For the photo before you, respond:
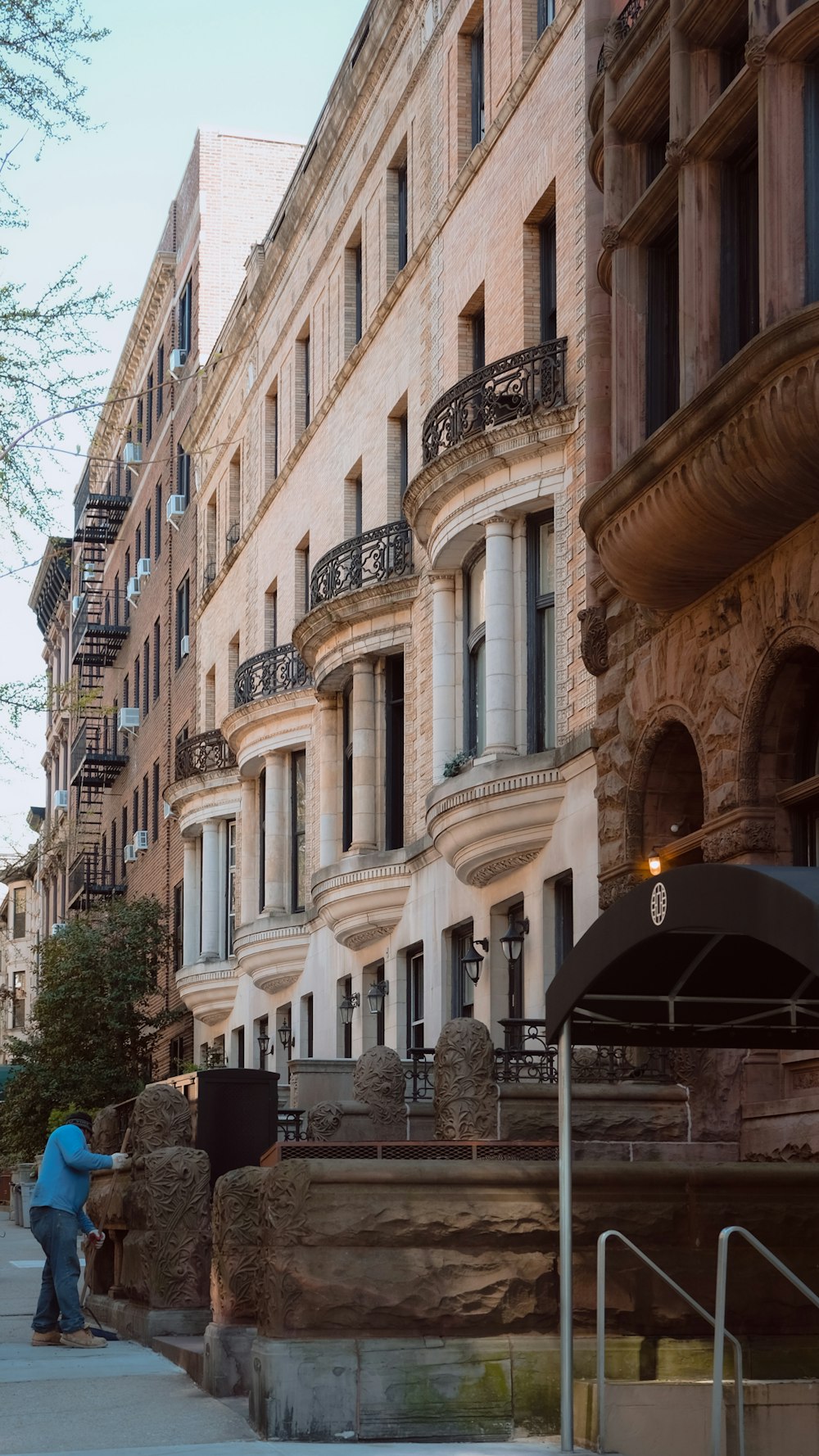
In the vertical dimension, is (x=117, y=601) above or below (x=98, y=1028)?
above

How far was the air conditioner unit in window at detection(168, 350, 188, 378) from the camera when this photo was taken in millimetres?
52625

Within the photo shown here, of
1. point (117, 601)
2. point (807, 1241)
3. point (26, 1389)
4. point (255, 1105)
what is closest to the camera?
point (807, 1241)

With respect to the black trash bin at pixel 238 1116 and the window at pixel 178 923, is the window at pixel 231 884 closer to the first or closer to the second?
the window at pixel 178 923

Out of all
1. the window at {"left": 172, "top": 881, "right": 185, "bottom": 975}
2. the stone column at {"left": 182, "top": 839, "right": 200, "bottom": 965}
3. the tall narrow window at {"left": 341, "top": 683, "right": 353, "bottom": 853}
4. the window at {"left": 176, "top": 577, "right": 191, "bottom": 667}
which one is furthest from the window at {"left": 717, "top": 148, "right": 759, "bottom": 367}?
the window at {"left": 176, "top": 577, "right": 191, "bottom": 667}

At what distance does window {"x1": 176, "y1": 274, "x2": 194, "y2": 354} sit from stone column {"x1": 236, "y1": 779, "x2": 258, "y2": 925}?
16.7 m

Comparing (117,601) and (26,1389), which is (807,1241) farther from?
(117,601)

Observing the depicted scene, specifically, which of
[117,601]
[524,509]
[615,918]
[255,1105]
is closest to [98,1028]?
[117,601]

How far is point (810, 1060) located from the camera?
16.5 metres

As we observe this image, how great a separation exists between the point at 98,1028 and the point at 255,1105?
30849mm

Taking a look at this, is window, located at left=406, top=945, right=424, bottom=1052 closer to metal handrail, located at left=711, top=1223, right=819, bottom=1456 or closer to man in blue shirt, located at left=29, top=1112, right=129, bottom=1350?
man in blue shirt, located at left=29, top=1112, right=129, bottom=1350

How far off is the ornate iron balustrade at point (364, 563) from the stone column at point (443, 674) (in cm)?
250

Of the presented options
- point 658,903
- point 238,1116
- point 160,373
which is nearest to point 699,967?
point 658,903

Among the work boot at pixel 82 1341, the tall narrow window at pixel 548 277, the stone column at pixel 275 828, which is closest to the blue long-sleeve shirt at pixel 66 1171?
the work boot at pixel 82 1341

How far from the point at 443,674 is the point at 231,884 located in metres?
17.7
